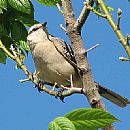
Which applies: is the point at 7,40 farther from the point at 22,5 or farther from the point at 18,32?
the point at 22,5

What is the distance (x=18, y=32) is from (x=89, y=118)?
148cm

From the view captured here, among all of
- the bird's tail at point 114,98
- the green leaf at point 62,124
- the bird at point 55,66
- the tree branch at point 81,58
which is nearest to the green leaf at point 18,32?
the tree branch at point 81,58

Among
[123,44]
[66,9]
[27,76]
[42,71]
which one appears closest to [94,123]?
[123,44]

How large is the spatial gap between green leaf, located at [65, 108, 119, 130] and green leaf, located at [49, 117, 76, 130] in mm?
29

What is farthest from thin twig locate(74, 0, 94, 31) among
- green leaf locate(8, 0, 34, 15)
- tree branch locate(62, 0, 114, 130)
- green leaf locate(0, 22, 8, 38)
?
green leaf locate(0, 22, 8, 38)

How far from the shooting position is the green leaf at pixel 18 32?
2932mm

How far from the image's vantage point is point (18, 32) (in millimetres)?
2939

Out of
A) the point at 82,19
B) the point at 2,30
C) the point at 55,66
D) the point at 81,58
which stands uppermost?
the point at 2,30

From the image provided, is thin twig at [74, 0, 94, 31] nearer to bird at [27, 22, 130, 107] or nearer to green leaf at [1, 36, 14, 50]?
green leaf at [1, 36, 14, 50]

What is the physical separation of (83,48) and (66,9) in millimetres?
290

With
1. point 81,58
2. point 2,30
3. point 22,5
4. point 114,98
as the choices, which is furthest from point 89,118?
point 114,98

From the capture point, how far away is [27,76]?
2.29m

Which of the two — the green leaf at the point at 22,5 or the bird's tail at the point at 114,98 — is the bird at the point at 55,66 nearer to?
the bird's tail at the point at 114,98

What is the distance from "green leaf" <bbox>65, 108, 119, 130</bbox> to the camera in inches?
62.2
